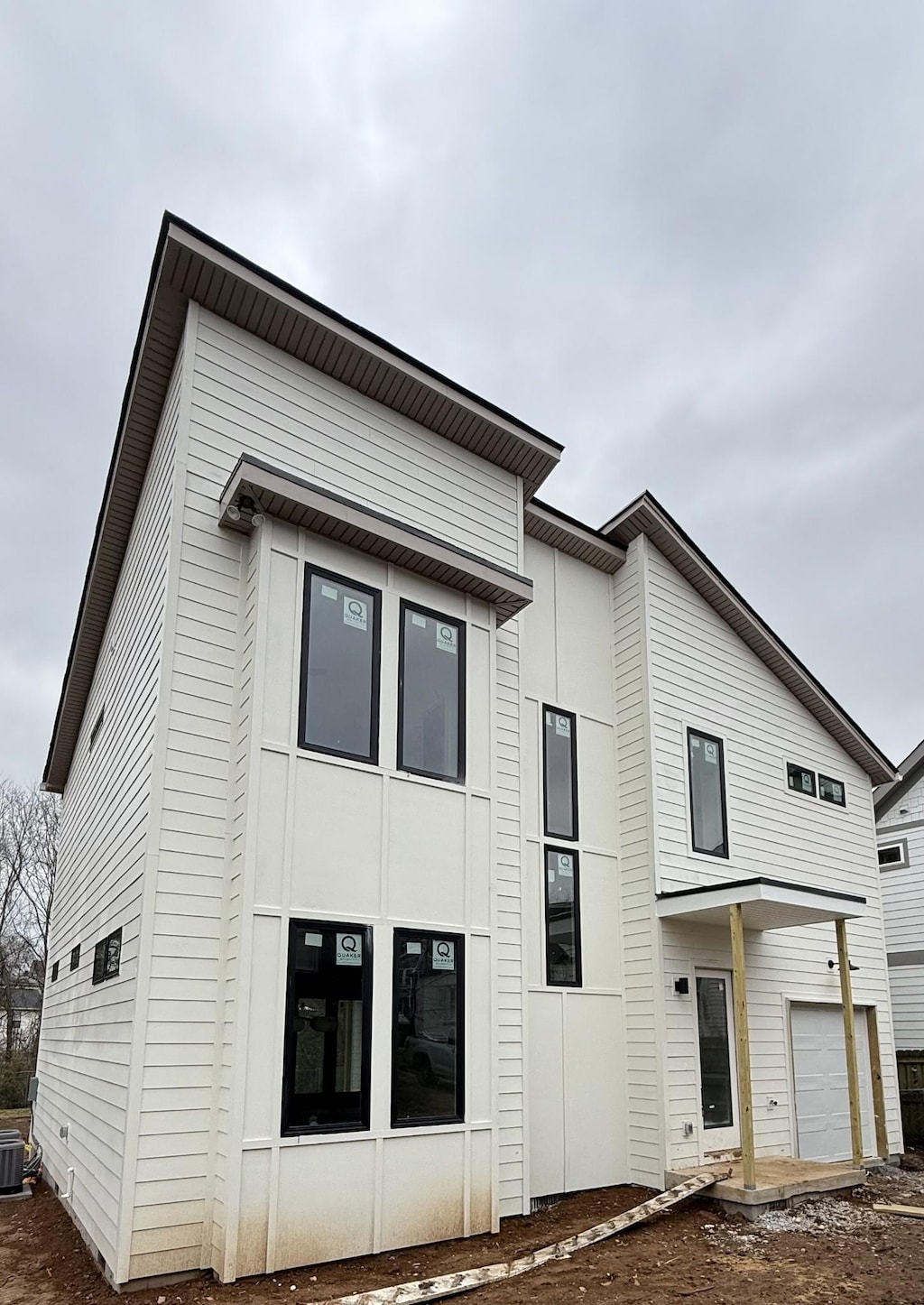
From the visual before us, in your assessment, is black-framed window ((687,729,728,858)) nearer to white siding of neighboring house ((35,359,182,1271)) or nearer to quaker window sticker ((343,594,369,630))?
quaker window sticker ((343,594,369,630))

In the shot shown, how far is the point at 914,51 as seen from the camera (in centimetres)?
1012

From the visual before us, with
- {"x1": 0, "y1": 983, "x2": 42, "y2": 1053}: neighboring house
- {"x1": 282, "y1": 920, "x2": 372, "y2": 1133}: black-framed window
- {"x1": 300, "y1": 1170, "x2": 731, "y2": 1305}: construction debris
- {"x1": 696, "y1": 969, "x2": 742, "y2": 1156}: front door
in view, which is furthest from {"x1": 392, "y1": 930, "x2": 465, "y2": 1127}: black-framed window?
{"x1": 0, "y1": 983, "x2": 42, "y2": 1053}: neighboring house

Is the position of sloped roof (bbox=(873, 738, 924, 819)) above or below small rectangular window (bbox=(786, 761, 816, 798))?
above

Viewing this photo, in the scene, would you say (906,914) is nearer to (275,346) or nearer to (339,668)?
(339,668)

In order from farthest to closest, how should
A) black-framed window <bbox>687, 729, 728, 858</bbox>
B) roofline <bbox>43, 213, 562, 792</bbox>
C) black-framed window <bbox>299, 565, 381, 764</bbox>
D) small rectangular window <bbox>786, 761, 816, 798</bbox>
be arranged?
small rectangular window <bbox>786, 761, 816, 798</bbox>, black-framed window <bbox>687, 729, 728, 858</bbox>, roofline <bbox>43, 213, 562, 792</bbox>, black-framed window <bbox>299, 565, 381, 764</bbox>

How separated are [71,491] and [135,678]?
18253 millimetres

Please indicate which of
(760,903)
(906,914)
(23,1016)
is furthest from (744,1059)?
(23,1016)

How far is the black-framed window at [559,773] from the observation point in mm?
10172

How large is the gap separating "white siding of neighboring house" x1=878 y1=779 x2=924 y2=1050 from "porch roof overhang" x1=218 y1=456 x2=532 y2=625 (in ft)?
39.0

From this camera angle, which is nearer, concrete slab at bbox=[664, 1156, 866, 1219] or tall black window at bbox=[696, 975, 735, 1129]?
concrete slab at bbox=[664, 1156, 866, 1219]

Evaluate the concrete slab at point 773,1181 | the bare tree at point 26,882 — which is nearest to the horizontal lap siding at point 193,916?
the concrete slab at point 773,1181

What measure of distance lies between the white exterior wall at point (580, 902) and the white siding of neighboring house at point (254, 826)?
104cm

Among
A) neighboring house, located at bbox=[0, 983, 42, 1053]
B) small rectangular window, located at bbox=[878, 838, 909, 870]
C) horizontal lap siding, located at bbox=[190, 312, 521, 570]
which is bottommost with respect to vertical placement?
neighboring house, located at bbox=[0, 983, 42, 1053]

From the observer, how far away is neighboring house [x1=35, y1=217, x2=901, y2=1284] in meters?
6.51
